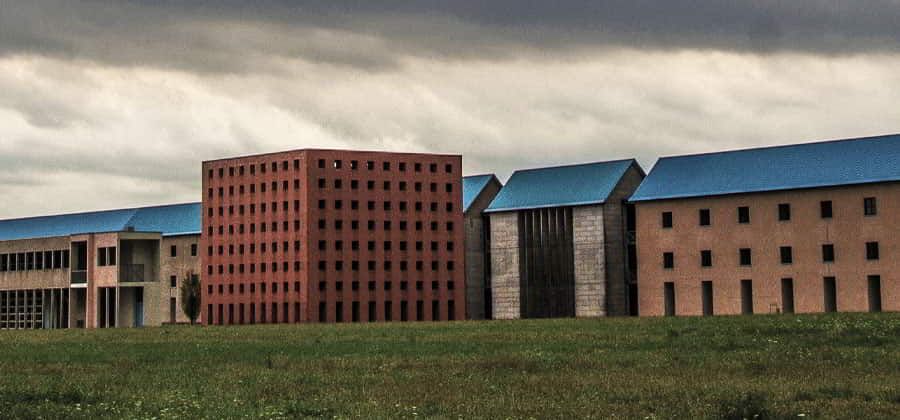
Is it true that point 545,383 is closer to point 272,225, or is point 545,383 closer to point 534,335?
point 534,335

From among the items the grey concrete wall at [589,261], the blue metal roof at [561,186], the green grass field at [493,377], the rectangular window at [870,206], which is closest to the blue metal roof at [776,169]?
the rectangular window at [870,206]

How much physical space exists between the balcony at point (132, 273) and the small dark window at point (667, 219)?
155 feet

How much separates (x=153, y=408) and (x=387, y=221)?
82841mm

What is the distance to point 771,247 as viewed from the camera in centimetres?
9356

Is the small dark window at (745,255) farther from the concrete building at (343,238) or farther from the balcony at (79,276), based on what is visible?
the balcony at (79,276)

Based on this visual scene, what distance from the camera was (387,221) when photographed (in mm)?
107375

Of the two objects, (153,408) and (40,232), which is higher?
(40,232)

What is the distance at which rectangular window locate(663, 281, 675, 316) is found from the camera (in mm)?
99375

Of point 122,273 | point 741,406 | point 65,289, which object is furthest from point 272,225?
point 741,406

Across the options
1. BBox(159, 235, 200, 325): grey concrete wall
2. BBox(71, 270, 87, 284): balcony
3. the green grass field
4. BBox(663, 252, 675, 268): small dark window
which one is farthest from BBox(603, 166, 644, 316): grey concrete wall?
the green grass field

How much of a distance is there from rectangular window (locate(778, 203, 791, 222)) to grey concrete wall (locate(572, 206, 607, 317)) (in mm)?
15151

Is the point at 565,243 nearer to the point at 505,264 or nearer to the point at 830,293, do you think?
the point at 505,264

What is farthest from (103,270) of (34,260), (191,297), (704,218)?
(704,218)

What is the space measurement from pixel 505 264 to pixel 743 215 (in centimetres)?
2263
